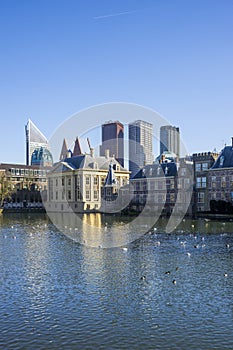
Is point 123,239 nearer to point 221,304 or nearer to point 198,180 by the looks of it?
point 221,304

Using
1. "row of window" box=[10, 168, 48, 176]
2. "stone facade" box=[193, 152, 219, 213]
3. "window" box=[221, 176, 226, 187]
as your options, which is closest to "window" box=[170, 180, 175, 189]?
"stone facade" box=[193, 152, 219, 213]

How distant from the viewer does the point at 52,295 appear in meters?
23.6

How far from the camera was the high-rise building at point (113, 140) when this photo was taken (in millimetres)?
104256

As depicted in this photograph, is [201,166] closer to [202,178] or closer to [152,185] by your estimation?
[202,178]

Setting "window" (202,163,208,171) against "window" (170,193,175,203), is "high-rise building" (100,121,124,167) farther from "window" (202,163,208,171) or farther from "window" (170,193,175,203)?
"window" (202,163,208,171)

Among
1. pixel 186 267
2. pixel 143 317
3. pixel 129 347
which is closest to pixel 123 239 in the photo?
pixel 186 267

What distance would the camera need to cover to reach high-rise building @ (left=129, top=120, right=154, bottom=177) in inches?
3981

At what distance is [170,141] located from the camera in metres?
129

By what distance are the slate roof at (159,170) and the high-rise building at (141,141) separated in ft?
22.4

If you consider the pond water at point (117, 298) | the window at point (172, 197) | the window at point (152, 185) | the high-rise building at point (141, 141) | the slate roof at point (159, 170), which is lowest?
the pond water at point (117, 298)

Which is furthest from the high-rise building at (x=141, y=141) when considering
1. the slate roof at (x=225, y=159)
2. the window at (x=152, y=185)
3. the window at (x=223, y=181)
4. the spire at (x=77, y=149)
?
the spire at (x=77, y=149)

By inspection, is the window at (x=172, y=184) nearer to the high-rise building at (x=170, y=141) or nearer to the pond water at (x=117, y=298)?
the high-rise building at (x=170, y=141)

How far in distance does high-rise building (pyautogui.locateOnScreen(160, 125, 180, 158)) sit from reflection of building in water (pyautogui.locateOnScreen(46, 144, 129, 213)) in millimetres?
14274

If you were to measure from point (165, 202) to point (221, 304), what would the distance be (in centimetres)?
7088
